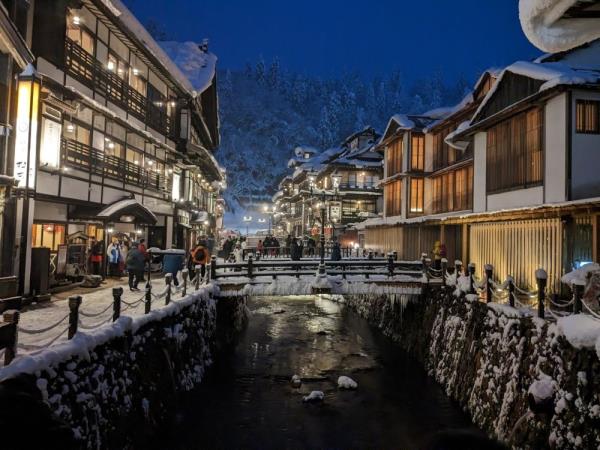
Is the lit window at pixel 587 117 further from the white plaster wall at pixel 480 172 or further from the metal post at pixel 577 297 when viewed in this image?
the metal post at pixel 577 297

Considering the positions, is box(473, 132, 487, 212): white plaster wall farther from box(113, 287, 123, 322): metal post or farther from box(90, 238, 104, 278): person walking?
box(90, 238, 104, 278): person walking

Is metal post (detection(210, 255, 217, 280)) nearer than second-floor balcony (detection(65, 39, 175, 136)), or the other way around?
second-floor balcony (detection(65, 39, 175, 136))

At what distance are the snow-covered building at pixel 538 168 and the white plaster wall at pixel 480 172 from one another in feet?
0.17

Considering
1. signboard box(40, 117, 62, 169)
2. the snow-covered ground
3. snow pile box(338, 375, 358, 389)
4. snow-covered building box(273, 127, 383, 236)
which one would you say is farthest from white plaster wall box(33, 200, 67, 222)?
snow-covered building box(273, 127, 383, 236)

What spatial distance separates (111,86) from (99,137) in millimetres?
2611

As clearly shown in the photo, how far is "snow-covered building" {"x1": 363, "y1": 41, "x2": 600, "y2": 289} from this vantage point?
14.6 meters

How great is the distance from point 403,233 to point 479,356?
58.3 feet

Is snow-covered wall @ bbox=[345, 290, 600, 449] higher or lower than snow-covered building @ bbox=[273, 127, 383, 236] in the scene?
lower

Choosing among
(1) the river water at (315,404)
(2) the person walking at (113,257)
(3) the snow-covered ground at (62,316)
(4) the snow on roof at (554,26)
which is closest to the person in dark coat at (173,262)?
(3) the snow-covered ground at (62,316)

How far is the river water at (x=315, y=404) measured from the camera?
1212 cm

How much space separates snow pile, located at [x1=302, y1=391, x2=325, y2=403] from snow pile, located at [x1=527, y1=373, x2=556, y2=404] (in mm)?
7338

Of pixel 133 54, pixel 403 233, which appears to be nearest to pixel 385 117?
pixel 403 233

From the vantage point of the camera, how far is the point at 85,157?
1811 cm

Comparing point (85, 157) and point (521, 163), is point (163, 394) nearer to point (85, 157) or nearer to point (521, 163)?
point (85, 157)
